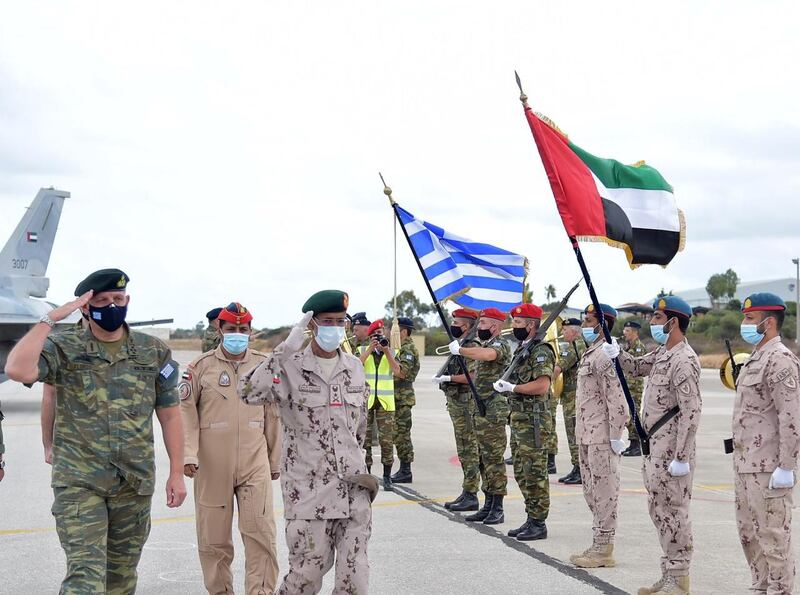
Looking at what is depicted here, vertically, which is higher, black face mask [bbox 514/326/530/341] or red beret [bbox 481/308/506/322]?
red beret [bbox 481/308/506/322]

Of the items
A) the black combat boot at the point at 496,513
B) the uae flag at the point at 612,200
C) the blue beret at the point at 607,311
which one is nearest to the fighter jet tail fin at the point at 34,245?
the black combat boot at the point at 496,513

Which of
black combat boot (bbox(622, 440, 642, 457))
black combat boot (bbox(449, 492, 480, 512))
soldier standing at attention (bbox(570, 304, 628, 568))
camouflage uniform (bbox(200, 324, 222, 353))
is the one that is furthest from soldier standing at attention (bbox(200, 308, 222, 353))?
black combat boot (bbox(622, 440, 642, 457))

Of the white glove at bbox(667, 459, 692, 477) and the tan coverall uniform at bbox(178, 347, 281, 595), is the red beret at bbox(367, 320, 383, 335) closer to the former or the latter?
the tan coverall uniform at bbox(178, 347, 281, 595)

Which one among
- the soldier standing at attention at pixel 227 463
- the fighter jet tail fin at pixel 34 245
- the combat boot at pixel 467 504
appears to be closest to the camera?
the soldier standing at attention at pixel 227 463

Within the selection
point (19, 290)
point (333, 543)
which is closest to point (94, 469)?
point (333, 543)

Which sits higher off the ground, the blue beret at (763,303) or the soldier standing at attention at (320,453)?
the blue beret at (763,303)

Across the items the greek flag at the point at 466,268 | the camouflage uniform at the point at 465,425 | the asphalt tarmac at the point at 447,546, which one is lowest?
the asphalt tarmac at the point at 447,546

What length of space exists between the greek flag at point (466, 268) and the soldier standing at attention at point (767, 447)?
438 cm

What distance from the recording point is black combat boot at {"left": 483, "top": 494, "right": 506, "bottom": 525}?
854cm

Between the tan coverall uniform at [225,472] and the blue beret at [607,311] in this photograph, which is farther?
the blue beret at [607,311]

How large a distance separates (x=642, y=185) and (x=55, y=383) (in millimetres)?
4468

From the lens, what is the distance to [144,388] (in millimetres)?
4539

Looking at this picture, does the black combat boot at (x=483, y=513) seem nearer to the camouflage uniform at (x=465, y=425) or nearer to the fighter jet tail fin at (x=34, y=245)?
the camouflage uniform at (x=465, y=425)

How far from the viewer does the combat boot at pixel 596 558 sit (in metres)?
6.86
